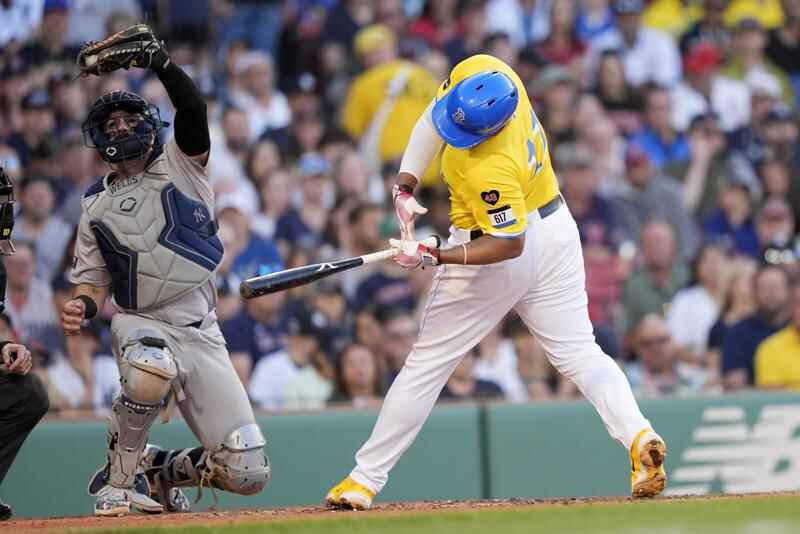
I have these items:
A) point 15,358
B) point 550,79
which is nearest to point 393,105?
point 550,79

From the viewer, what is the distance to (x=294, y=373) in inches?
329

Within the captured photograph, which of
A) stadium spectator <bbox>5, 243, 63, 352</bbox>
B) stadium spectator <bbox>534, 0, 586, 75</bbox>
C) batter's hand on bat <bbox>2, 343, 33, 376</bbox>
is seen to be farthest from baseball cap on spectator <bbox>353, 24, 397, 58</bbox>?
batter's hand on bat <bbox>2, 343, 33, 376</bbox>

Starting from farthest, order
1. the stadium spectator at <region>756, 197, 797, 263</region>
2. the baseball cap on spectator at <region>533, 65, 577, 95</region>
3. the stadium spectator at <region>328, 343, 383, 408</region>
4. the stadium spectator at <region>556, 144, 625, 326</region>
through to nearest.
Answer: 1. the baseball cap on spectator at <region>533, 65, 577, 95</region>
2. the stadium spectator at <region>756, 197, 797, 263</region>
3. the stadium spectator at <region>556, 144, 625, 326</region>
4. the stadium spectator at <region>328, 343, 383, 408</region>

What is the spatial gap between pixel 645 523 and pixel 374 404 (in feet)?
9.50

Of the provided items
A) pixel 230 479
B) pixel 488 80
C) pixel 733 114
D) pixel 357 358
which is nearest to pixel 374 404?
pixel 357 358

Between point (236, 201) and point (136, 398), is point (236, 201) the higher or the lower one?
the higher one

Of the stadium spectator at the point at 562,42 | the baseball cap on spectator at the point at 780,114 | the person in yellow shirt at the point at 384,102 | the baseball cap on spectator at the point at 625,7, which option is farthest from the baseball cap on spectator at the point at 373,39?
the baseball cap on spectator at the point at 780,114

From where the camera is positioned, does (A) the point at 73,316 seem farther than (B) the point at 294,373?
No

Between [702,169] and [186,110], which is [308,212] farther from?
[186,110]

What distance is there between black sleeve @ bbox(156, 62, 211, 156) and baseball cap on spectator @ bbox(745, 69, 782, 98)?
7.62 meters

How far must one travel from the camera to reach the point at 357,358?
8242 mm

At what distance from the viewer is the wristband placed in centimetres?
565

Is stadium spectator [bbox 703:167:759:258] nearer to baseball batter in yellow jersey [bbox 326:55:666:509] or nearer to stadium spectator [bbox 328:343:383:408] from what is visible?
stadium spectator [bbox 328:343:383:408]

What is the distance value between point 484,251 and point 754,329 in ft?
13.2
